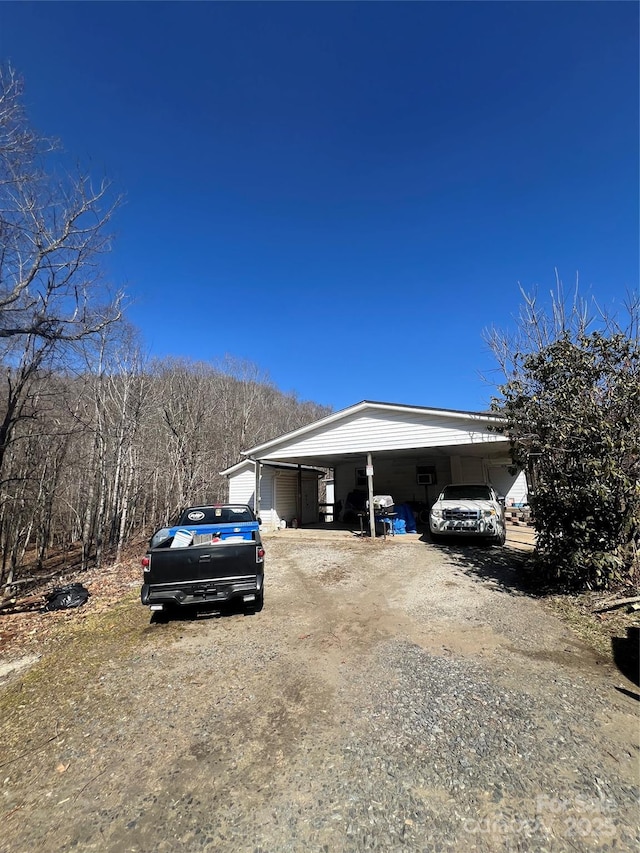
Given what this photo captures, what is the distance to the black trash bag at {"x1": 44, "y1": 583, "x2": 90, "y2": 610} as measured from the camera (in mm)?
6914

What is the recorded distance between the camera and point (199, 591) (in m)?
5.38

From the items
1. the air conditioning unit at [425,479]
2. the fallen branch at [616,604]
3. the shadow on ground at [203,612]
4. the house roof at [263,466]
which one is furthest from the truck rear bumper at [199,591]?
the air conditioning unit at [425,479]

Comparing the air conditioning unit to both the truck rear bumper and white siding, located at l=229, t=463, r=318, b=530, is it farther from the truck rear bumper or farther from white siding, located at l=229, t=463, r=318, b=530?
the truck rear bumper

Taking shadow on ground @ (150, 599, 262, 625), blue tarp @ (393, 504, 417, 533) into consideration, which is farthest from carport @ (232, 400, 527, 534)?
shadow on ground @ (150, 599, 262, 625)

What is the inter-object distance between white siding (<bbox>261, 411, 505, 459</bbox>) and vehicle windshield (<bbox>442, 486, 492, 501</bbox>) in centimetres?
140

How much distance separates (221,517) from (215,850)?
18.0 ft

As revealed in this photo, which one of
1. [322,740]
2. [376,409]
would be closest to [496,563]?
[376,409]

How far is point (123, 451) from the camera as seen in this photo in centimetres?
1189

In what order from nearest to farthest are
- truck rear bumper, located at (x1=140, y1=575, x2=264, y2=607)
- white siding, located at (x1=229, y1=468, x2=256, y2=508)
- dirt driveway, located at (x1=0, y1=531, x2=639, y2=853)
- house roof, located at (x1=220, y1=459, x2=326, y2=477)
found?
1. dirt driveway, located at (x1=0, y1=531, x2=639, y2=853)
2. truck rear bumper, located at (x1=140, y1=575, x2=264, y2=607)
3. house roof, located at (x1=220, y1=459, x2=326, y2=477)
4. white siding, located at (x1=229, y1=468, x2=256, y2=508)

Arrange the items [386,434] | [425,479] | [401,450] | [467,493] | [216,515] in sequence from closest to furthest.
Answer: [216,515]
[467,493]
[386,434]
[401,450]
[425,479]

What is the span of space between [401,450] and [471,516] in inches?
133

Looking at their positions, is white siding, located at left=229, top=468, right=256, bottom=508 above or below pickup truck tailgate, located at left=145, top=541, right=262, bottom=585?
above

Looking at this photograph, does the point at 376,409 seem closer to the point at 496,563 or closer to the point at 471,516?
the point at 471,516

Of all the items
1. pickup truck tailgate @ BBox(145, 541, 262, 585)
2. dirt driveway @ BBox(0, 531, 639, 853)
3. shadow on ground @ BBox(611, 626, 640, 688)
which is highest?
pickup truck tailgate @ BBox(145, 541, 262, 585)
